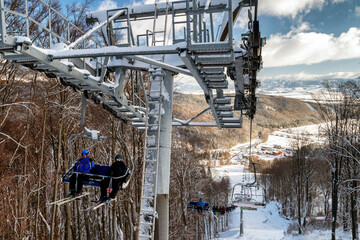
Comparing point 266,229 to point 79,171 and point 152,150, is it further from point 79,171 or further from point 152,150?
point 79,171

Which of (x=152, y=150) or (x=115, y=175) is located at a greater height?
(x=152, y=150)

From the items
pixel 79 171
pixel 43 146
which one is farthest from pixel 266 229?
pixel 79 171

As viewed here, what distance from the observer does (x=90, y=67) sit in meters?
8.54

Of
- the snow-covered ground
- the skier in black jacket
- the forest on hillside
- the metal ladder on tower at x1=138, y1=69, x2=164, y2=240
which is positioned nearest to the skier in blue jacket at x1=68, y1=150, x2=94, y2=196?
the skier in black jacket

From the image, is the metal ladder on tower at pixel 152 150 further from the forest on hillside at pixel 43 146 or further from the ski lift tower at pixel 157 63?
the forest on hillside at pixel 43 146

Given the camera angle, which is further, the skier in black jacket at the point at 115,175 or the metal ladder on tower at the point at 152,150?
the skier in black jacket at the point at 115,175

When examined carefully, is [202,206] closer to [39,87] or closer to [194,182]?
A: [194,182]

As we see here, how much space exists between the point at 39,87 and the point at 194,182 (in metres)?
19.8

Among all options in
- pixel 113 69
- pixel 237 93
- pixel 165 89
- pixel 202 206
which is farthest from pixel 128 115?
pixel 202 206

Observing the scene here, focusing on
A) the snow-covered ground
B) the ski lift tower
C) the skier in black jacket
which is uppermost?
the ski lift tower

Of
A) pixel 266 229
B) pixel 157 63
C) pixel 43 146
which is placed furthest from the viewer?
pixel 266 229

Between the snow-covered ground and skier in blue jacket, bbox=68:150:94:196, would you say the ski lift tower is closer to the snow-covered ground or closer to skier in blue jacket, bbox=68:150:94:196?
skier in blue jacket, bbox=68:150:94:196

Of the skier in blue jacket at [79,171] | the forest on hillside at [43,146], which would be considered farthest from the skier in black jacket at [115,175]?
the forest on hillside at [43,146]

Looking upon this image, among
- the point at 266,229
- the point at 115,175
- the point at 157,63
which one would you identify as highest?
the point at 157,63
